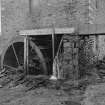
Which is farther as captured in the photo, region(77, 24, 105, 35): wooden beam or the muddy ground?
region(77, 24, 105, 35): wooden beam

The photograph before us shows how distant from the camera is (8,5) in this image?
12.0 m

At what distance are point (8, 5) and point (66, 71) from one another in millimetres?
5645

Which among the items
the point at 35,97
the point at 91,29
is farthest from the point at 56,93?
the point at 91,29

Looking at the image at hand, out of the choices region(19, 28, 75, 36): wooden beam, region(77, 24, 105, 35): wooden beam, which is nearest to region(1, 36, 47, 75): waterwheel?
region(19, 28, 75, 36): wooden beam

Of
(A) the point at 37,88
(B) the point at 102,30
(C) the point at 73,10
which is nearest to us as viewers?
(B) the point at 102,30

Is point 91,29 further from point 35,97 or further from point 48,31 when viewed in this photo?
point 35,97

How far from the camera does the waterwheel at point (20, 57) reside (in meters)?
9.57

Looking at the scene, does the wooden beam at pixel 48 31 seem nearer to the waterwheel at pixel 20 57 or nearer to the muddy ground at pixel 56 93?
the waterwheel at pixel 20 57

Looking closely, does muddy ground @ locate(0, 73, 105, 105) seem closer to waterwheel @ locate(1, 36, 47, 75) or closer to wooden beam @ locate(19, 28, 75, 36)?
waterwheel @ locate(1, 36, 47, 75)

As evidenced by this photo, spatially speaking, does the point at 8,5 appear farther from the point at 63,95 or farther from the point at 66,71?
the point at 63,95

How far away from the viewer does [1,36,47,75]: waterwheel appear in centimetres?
957

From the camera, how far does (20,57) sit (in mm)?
11773

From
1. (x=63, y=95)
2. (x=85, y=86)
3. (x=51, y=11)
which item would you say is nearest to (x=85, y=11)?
(x=51, y=11)

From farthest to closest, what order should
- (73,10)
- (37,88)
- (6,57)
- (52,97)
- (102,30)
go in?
(6,57) → (73,10) → (37,88) → (102,30) → (52,97)
